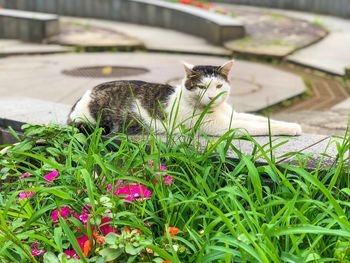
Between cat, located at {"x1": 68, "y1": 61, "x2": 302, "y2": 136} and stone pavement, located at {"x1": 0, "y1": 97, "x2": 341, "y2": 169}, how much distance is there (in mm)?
136

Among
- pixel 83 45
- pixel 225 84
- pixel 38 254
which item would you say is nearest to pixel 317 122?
pixel 225 84

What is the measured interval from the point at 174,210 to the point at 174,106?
46.2 inches

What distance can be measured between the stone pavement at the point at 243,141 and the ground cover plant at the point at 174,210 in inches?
5.7

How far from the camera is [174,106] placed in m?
→ 3.96

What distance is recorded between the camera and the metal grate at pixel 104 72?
8.78 m

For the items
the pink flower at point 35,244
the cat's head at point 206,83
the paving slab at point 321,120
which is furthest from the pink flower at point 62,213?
the paving slab at point 321,120

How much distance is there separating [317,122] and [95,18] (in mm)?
10211

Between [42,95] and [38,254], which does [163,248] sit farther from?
[42,95]

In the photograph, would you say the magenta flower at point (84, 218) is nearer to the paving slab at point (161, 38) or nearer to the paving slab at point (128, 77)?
the paving slab at point (128, 77)

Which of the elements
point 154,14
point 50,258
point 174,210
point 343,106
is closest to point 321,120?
point 343,106

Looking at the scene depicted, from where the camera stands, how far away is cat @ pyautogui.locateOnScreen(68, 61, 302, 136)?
390 cm

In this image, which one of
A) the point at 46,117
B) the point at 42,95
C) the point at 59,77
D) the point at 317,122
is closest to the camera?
the point at 46,117

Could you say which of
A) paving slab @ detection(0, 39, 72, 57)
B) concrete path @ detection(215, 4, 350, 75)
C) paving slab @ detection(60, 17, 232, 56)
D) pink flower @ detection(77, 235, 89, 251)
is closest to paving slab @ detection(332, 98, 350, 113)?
concrete path @ detection(215, 4, 350, 75)

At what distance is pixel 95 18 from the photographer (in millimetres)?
15414
